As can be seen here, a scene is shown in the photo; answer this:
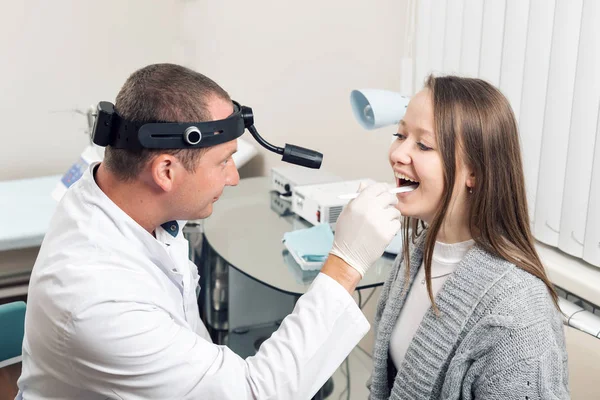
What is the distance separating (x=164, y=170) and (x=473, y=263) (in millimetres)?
590

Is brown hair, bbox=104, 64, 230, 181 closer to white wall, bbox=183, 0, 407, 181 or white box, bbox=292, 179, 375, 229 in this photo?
white box, bbox=292, 179, 375, 229

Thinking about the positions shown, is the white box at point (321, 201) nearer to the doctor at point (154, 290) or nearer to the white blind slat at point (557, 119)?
the white blind slat at point (557, 119)

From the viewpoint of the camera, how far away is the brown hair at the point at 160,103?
1012 millimetres

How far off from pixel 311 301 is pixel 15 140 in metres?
2.74

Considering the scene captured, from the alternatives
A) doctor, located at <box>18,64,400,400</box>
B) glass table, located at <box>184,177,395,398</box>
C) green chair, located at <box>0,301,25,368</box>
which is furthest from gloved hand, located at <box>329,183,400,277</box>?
green chair, located at <box>0,301,25,368</box>

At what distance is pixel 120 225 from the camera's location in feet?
3.43

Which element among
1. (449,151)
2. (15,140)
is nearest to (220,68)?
(15,140)

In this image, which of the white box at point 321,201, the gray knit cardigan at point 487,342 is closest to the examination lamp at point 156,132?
the gray knit cardigan at point 487,342

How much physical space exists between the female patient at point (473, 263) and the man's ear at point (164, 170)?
0.43 meters

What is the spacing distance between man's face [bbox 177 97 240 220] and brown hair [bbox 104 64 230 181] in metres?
0.02

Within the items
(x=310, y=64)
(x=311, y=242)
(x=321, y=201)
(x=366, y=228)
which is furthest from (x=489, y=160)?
(x=310, y=64)

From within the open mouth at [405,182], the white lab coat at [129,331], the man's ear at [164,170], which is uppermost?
the man's ear at [164,170]

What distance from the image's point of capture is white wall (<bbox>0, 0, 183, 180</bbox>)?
3150 mm

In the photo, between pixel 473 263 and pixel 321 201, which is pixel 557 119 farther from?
pixel 321 201
